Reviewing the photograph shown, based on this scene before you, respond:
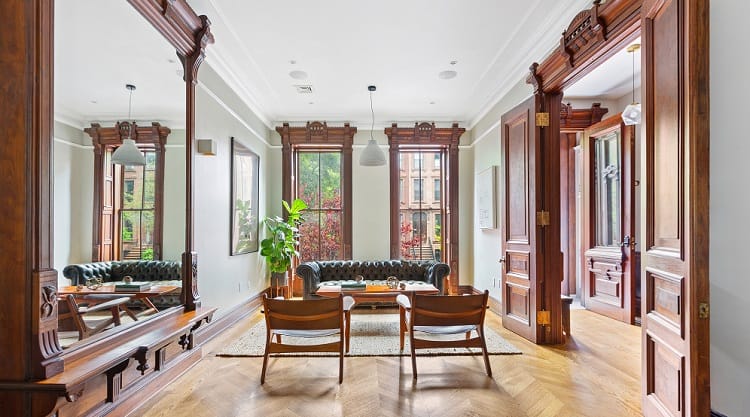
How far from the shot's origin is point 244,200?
4977 millimetres

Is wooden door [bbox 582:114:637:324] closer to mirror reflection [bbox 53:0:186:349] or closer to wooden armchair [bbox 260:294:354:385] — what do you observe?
wooden armchair [bbox 260:294:354:385]

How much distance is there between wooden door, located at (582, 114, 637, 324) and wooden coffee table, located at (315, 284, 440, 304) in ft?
7.79

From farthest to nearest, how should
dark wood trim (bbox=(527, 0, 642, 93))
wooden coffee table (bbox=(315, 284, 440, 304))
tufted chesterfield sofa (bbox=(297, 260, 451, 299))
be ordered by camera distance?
tufted chesterfield sofa (bbox=(297, 260, 451, 299))
wooden coffee table (bbox=(315, 284, 440, 304))
dark wood trim (bbox=(527, 0, 642, 93))

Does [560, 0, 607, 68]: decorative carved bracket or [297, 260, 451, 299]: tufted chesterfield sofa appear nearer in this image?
[560, 0, 607, 68]: decorative carved bracket

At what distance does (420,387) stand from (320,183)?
444cm

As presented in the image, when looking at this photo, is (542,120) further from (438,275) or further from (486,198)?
(438,275)

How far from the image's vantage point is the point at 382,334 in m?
4.16

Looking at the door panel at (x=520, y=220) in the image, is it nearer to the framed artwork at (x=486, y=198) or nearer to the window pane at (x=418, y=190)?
the framed artwork at (x=486, y=198)

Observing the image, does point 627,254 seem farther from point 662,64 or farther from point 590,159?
point 662,64

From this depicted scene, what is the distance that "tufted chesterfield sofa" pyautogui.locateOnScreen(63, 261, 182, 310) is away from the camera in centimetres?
190

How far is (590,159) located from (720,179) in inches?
145

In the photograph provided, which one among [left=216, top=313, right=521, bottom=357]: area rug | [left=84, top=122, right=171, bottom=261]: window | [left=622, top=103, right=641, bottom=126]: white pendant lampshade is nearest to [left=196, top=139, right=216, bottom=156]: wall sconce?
[left=84, top=122, right=171, bottom=261]: window

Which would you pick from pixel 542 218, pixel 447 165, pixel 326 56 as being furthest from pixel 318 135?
pixel 542 218

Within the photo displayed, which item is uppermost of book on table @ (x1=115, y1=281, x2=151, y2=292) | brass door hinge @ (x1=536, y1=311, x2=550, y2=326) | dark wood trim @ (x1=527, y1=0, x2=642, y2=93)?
dark wood trim @ (x1=527, y1=0, x2=642, y2=93)
